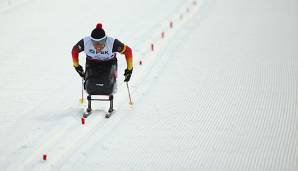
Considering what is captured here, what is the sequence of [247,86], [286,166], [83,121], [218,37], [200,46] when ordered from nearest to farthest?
[286,166] < [83,121] < [247,86] < [200,46] < [218,37]

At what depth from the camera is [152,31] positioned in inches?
549

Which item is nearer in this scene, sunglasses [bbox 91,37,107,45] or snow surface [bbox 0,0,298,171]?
snow surface [bbox 0,0,298,171]

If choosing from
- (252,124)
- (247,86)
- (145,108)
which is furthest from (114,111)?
(247,86)

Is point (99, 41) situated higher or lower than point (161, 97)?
higher

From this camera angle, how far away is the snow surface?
652cm

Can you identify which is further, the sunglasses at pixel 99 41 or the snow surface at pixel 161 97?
the sunglasses at pixel 99 41

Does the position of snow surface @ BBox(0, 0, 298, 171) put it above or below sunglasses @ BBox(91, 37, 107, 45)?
→ below

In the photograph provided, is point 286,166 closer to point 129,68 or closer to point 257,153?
point 257,153

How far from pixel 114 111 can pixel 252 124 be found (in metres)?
2.33

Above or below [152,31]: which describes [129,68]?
above

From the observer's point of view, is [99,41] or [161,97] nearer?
[99,41]

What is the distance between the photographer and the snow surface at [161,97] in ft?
21.4

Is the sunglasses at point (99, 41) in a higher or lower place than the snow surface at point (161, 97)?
higher

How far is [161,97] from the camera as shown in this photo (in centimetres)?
873
